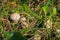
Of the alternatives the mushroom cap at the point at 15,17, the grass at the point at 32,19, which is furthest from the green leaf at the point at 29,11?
the mushroom cap at the point at 15,17

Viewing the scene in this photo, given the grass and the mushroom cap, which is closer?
the grass

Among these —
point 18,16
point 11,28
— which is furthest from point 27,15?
point 11,28

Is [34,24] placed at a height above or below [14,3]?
below

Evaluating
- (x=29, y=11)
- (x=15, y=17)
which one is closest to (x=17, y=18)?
(x=15, y=17)

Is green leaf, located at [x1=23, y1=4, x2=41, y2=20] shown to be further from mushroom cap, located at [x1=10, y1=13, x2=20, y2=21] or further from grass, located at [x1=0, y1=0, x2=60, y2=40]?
mushroom cap, located at [x1=10, y1=13, x2=20, y2=21]

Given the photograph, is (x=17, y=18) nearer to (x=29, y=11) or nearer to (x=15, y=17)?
(x=15, y=17)

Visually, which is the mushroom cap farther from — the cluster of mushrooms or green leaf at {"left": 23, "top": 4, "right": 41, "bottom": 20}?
green leaf at {"left": 23, "top": 4, "right": 41, "bottom": 20}

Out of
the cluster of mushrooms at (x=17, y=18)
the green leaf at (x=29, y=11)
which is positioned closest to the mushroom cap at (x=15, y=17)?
the cluster of mushrooms at (x=17, y=18)

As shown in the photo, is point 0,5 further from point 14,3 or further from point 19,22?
point 19,22

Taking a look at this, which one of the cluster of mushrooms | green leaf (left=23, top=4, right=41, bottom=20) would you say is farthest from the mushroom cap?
green leaf (left=23, top=4, right=41, bottom=20)

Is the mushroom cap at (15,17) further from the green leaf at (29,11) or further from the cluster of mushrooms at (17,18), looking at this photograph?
the green leaf at (29,11)

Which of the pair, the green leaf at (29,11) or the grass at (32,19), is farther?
the green leaf at (29,11)
